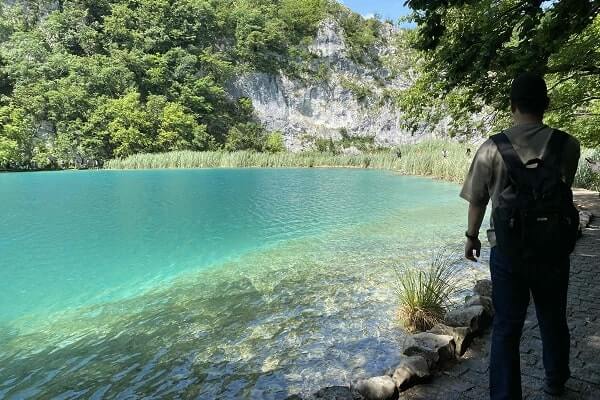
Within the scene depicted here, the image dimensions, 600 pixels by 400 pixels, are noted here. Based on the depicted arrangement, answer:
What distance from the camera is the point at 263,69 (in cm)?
4656

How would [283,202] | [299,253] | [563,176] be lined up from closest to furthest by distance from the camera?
[563,176]
[299,253]
[283,202]

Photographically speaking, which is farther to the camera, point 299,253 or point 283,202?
point 283,202

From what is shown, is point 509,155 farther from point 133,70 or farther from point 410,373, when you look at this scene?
point 133,70

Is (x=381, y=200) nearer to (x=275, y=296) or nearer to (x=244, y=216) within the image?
(x=244, y=216)

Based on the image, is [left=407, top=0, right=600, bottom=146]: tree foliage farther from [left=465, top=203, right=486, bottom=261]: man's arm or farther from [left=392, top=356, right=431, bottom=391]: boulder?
[left=392, top=356, right=431, bottom=391]: boulder

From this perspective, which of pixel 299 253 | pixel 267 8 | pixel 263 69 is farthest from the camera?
pixel 267 8

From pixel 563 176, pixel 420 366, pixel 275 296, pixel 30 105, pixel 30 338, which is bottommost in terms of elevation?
pixel 30 338

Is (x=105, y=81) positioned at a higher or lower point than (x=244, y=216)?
higher

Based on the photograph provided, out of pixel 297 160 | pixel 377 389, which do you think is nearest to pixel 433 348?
pixel 377 389

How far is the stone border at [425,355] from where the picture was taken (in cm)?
219

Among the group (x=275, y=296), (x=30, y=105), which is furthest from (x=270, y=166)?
(x=275, y=296)

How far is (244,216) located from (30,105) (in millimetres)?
31446

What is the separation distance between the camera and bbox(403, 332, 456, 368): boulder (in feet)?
8.04

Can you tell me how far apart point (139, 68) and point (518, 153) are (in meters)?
43.4
